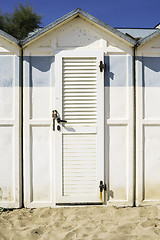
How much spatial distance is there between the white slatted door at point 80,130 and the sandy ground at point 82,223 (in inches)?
10.2

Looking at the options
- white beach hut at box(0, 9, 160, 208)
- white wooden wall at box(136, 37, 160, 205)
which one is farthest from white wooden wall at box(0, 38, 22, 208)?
white wooden wall at box(136, 37, 160, 205)

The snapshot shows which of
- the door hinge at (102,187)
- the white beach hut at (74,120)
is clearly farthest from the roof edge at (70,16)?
the door hinge at (102,187)

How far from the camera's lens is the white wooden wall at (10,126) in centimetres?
410

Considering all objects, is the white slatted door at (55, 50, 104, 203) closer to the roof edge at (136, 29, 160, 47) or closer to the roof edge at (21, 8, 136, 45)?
the roof edge at (21, 8, 136, 45)

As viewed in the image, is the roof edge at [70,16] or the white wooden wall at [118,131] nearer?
the roof edge at [70,16]

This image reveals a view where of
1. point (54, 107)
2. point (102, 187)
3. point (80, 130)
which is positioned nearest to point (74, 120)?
point (80, 130)

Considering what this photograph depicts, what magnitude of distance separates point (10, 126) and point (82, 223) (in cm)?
190

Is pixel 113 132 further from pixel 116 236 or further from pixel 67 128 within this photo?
pixel 116 236

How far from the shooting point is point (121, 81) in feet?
13.6

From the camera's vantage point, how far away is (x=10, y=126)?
13.5 ft

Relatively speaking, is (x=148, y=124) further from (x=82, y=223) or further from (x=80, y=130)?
(x=82, y=223)

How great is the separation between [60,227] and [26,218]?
609 millimetres

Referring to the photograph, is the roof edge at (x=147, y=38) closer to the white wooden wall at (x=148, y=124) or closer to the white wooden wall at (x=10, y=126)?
the white wooden wall at (x=148, y=124)

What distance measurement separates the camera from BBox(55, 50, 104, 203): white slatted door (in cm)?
409
